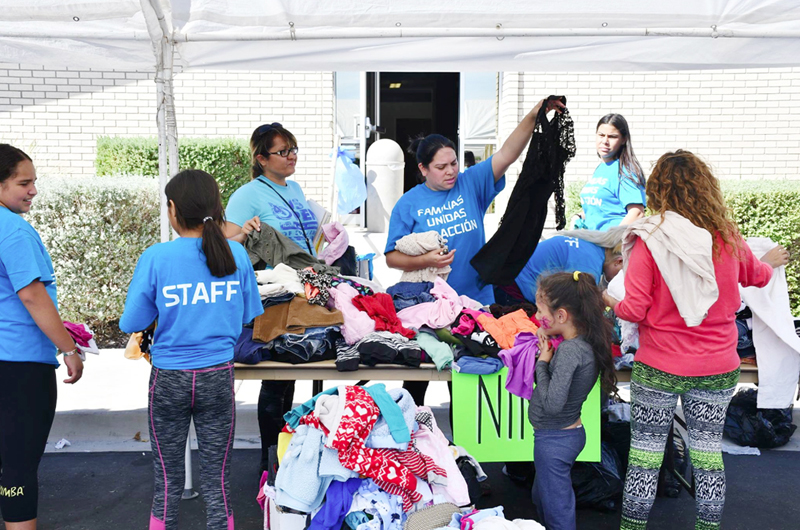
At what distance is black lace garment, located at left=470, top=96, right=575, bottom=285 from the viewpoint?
13.2 ft

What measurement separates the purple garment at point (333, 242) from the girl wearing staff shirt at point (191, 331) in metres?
1.39

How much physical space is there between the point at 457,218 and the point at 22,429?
2.47m

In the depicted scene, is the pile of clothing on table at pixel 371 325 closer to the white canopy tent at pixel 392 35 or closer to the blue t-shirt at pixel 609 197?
the white canopy tent at pixel 392 35

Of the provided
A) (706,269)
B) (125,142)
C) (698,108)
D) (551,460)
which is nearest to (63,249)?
(125,142)

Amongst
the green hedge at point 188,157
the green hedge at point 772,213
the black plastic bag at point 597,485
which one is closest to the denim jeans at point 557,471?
the black plastic bag at point 597,485

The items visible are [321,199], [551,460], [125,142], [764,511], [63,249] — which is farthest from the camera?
[321,199]

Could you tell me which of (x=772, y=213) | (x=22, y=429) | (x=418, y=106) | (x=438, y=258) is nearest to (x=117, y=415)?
(x=22, y=429)

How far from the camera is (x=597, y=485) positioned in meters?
3.94

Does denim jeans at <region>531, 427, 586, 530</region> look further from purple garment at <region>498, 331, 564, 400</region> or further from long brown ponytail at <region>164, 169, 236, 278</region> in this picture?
long brown ponytail at <region>164, 169, 236, 278</region>

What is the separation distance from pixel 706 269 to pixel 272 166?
7.93 ft

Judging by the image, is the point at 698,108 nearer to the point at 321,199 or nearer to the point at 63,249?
the point at 321,199

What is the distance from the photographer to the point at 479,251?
4.21m

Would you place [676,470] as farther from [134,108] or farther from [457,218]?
[134,108]

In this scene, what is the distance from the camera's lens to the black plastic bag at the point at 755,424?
4.84 metres
